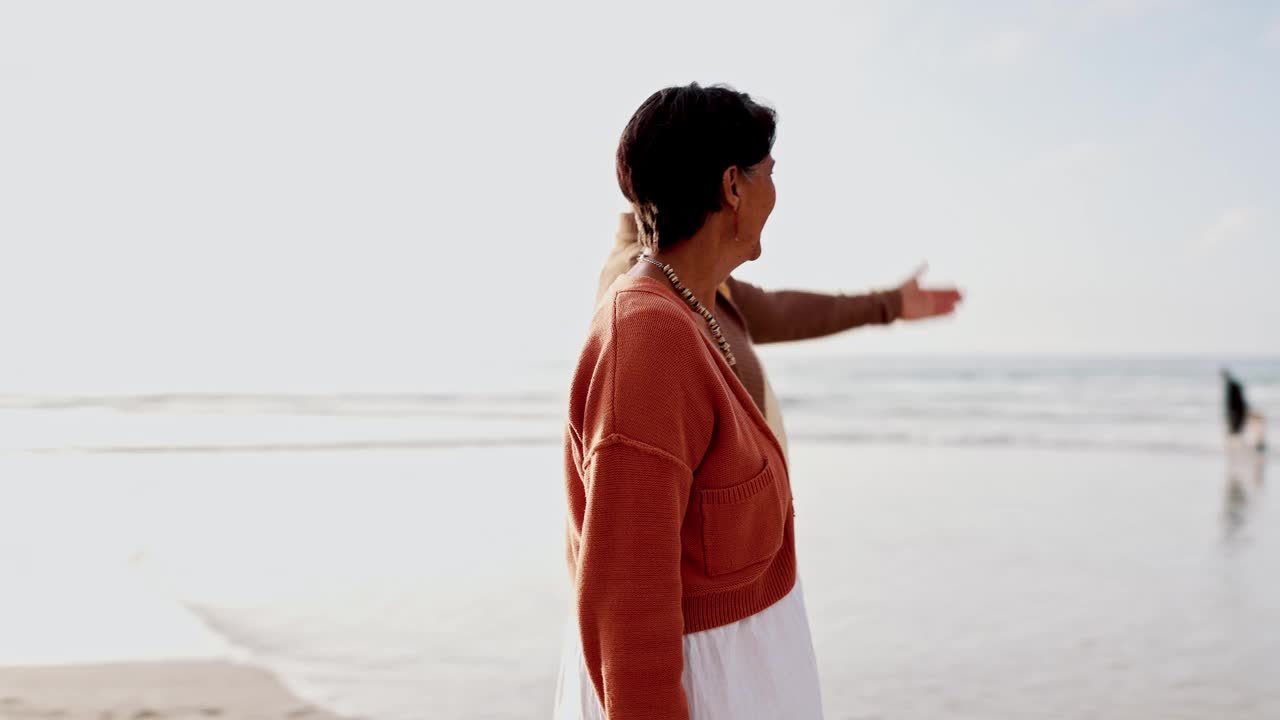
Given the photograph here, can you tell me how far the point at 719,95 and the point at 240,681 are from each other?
3.34 m

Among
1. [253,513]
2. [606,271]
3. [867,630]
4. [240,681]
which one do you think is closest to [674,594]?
[606,271]

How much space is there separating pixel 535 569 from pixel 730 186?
437cm

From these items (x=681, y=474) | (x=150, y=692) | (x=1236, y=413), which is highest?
(x=681, y=474)

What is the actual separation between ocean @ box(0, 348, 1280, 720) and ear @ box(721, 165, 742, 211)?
2629 mm

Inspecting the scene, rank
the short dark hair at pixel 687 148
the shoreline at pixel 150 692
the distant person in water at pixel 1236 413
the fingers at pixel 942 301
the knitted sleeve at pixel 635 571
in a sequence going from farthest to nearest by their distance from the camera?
the distant person in water at pixel 1236 413 < the shoreline at pixel 150 692 < the fingers at pixel 942 301 < the short dark hair at pixel 687 148 < the knitted sleeve at pixel 635 571

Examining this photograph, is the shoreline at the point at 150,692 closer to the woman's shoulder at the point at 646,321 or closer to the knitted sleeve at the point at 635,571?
the knitted sleeve at the point at 635,571

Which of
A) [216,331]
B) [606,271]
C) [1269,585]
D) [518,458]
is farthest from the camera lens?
[216,331]

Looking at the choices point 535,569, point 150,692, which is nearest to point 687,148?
point 150,692

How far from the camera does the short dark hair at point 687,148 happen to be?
1273mm

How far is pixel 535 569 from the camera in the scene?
541cm

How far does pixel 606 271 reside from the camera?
1.73 metres

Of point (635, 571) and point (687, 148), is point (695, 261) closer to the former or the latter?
point (687, 148)

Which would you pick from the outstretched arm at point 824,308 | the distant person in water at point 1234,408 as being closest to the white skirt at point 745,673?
the outstretched arm at point 824,308

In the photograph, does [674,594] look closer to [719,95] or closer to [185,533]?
[719,95]
